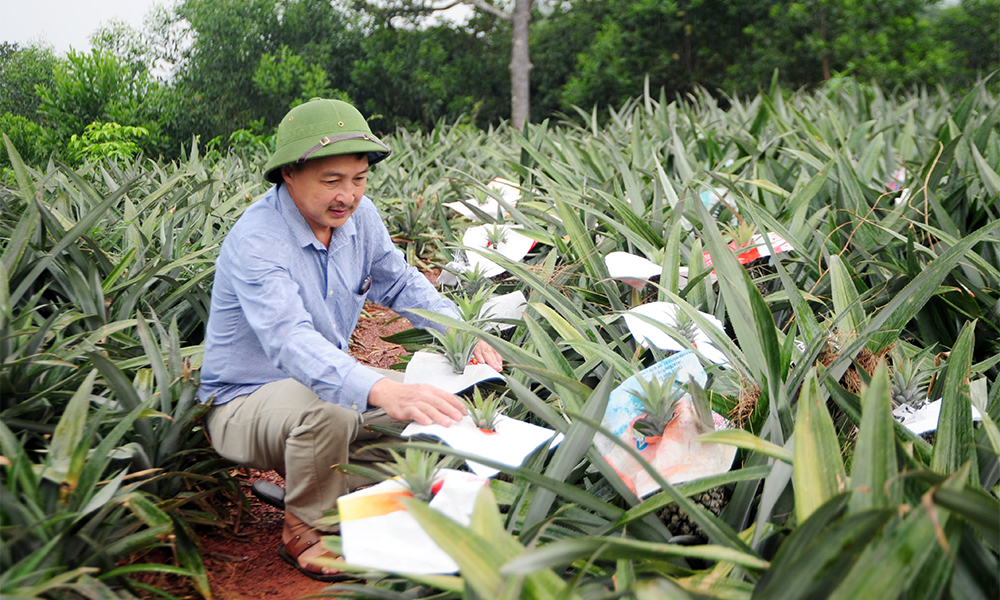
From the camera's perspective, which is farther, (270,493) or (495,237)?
(495,237)

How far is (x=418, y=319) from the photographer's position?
1.94m

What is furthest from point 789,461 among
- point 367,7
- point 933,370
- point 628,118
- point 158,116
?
point 367,7

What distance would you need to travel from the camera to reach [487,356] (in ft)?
5.38

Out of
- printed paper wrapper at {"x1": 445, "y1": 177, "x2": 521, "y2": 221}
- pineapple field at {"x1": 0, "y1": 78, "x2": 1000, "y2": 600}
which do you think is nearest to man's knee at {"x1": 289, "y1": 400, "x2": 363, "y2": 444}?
pineapple field at {"x1": 0, "y1": 78, "x2": 1000, "y2": 600}

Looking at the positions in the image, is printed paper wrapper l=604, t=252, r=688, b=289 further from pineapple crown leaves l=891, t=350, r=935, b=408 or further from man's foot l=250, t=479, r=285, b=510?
man's foot l=250, t=479, r=285, b=510

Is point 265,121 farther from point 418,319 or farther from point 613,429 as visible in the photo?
point 613,429

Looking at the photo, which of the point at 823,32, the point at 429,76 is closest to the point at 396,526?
the point at 429,76

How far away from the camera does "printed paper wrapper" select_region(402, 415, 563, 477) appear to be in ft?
3.80

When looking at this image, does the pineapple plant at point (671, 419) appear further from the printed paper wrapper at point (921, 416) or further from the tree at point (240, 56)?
the tree at point (240, 56)

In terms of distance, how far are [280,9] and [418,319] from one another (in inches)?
246

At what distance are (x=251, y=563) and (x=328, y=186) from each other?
886 millimetres

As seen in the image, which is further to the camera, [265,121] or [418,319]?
[265,121]

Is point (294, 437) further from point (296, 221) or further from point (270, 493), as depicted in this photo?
point (296, 221)

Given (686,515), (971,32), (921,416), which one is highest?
(971,32)
